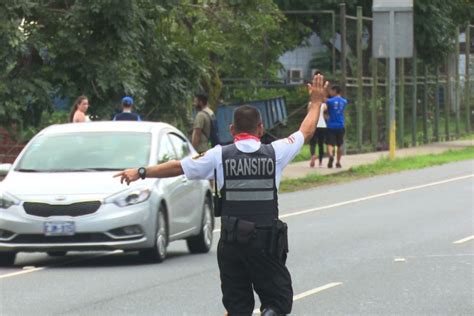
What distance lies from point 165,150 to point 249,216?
7.54m

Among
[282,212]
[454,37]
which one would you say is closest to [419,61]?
[454,37]

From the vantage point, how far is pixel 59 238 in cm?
1398

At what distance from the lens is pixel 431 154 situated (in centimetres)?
3653

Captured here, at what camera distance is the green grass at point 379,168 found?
26.9 meters

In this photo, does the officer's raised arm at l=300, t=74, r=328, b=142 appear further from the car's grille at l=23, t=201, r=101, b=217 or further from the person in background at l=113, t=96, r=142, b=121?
the person in background at l=113, t=96, r=142, b=121

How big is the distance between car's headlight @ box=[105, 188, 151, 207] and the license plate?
446mm

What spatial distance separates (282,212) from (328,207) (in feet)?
3.61

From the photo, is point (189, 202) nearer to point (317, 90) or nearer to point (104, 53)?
point (317, 90)

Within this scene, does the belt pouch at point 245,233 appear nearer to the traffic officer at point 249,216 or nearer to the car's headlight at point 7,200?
the traffic officer at point 249,216

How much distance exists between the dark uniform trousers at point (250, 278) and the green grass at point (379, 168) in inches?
690

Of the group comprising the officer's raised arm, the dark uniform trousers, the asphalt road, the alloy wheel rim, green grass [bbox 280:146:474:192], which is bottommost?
green grass [bbox 280:146:474:192]

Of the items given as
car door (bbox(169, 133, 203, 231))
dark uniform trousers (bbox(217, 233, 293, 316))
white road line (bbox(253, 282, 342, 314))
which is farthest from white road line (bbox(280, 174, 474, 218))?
dark uniform trousers (bbox(217, 233, 293, 316))

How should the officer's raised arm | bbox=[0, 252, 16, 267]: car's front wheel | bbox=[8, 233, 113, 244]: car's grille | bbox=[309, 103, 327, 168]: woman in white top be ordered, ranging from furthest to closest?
1. bbox=[309, 103, 327, 168]: woman in white top
2. bbox=[0, 252, 16, 267]: car's front wheel
3. bbox=[8, 233, 113, 244]: car's grille
4. the officer's raised arm

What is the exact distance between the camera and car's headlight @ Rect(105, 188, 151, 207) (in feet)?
46.2
